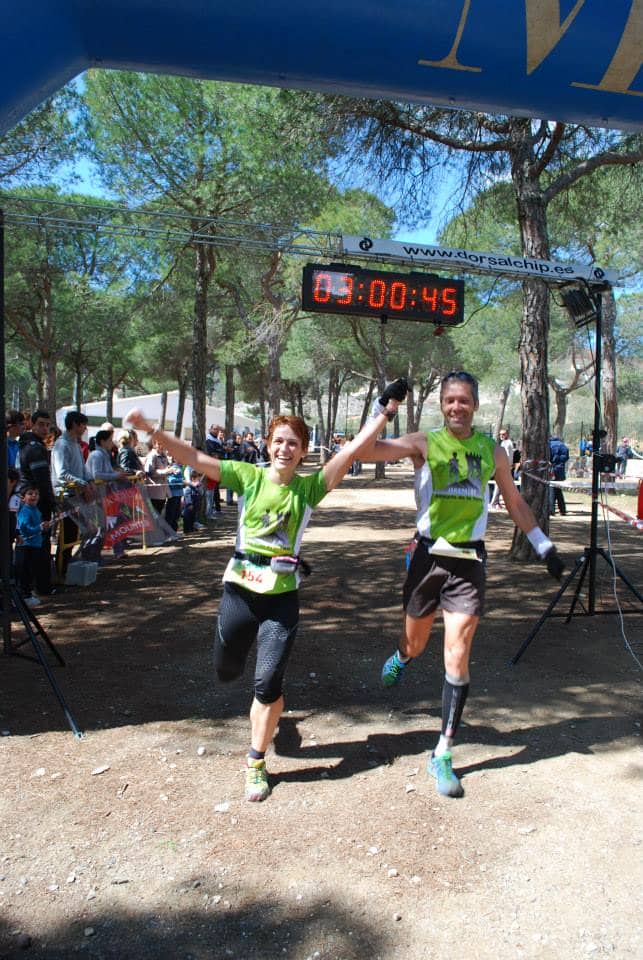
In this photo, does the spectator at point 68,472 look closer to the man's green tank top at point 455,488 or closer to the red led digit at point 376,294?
the red led digit at point 376,294

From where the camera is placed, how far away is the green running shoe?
332 cm

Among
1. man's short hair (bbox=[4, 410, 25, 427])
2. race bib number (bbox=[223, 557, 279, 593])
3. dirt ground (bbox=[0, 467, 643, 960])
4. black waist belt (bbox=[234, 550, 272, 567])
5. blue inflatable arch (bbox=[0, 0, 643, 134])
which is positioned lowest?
dirt ground (bbox=[0, 467, 643, 960])

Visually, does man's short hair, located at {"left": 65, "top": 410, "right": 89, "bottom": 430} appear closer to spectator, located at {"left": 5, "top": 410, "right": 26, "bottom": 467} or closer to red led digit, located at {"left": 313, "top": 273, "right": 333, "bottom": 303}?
spectator, located at {"left": 5, "top": 410, "right": 26, "bottom": 467}

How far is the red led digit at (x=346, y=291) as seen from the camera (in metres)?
7.39

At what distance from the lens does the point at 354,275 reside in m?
7.40

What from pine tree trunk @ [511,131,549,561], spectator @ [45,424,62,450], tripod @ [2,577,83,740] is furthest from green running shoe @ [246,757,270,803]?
pine tree trunk @ [511,131,549,561]

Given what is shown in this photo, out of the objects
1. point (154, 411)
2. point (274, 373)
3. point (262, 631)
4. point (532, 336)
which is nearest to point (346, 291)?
point (532, 336)

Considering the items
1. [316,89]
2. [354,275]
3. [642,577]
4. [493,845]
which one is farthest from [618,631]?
[316,89]

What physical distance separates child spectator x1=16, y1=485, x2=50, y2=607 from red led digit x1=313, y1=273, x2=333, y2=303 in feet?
11.3

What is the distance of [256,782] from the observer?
336cm

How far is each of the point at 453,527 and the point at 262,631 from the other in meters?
1.12

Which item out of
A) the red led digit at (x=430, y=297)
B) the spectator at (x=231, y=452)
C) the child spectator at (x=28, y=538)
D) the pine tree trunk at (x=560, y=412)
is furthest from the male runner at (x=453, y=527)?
the pine tree trunk at (x=560, y=412)

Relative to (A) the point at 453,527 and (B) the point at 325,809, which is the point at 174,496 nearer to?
(A) the point at 453,527

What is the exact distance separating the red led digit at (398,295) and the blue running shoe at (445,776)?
5.13 m
